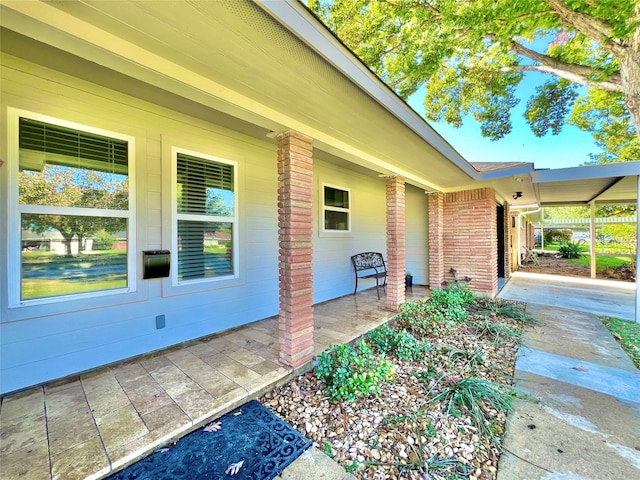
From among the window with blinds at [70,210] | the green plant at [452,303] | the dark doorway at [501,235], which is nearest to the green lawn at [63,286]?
the window with blinds at [70,210]

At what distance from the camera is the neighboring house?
1621 millimetres

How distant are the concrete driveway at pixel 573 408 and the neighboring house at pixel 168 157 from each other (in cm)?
192

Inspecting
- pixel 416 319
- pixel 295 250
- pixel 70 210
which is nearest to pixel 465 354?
pixel 416 319

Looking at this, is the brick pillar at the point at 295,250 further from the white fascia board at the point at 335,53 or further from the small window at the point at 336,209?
the small window at the point at 336,209

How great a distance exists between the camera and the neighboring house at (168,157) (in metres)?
1.62

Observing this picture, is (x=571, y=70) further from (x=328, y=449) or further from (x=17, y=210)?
(x=17, y=210)

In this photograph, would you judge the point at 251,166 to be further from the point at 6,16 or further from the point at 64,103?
the point at 6,16

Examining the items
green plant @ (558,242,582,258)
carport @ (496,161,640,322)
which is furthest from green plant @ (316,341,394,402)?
green plant @ (558,242,582,258)

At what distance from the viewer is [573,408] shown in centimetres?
220

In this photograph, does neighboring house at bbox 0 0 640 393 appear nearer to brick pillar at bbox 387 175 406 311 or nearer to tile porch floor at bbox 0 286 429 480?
tile porch floor at bbox 0 286 429 480

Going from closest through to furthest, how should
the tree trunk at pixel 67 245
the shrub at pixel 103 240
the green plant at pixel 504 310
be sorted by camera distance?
the tree trunk at pixel 67 245 → the shrub at pixel 103 240 → the green plant at pixel 504 310

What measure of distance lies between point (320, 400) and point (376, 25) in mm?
9668

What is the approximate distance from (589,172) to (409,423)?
6.20m

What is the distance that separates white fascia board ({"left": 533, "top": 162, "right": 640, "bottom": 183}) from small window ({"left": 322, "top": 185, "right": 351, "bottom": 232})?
13.1ft
